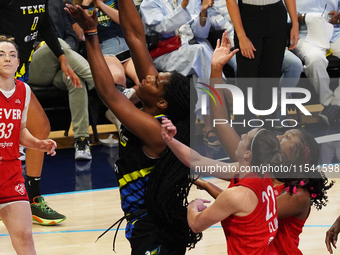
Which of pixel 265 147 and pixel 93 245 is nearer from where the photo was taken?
pixel 265 147

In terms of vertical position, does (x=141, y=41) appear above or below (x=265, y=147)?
above

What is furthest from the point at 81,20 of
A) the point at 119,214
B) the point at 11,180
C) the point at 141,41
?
the point at 119,214

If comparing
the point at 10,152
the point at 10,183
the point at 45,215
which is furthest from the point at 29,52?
the point at 10,183

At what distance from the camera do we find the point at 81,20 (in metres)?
2.14

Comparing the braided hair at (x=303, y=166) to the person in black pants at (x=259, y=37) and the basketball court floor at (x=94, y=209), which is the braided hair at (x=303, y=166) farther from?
the person in black pants at (x=259, y=37)

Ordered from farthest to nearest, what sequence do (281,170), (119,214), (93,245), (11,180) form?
(119,214)
(93,245)
(11,180)
(281,170)

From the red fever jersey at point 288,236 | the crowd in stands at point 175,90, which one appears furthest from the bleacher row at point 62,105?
the red fever jersey at point 288,236

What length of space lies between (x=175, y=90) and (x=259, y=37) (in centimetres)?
232

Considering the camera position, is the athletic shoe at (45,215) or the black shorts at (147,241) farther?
the athletic shoe at (45,215)

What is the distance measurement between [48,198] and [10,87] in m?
1.67

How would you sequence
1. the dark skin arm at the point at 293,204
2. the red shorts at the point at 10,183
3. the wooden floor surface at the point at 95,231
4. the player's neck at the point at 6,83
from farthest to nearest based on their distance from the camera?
the wooden floor surface at the point at 95,231 → the player's neck at the point at 6,83 → the red shorts at the point at 10,183 → the dark skin arm at the point at 293,204

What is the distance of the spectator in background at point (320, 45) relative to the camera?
6613mm

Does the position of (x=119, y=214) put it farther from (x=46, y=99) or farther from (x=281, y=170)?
(x=46, y=99)

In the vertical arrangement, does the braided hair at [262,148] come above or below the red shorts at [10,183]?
above
